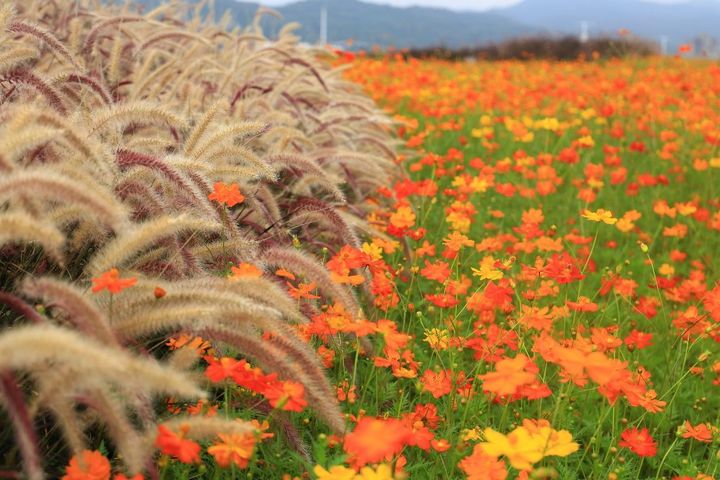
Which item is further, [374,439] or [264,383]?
[264,383]

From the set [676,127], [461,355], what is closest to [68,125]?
[461,355]

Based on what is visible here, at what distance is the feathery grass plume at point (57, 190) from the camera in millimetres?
1415

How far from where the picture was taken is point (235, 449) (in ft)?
4.73

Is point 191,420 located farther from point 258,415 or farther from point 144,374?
point 258,415

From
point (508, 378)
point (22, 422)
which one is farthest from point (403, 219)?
point (22, 422)

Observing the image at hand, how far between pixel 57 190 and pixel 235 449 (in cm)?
61

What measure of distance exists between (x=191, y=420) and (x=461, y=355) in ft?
4.66

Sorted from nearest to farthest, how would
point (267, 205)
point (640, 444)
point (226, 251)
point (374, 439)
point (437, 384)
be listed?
point (374, 439)
point (640, 444)
point (437, 384)
point (226, 251)
point (267, 205)

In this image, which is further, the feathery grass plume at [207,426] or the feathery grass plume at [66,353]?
the feathery grass plume at [207,426]

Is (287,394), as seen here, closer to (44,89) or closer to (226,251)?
(226,251)

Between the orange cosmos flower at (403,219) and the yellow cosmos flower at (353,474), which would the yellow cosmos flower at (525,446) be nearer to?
the yellow cosmos flower at (353,474)

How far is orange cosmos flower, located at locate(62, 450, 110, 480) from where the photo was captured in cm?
136

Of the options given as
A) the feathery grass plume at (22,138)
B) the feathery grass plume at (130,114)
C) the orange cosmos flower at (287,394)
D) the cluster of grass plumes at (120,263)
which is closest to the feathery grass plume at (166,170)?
the cluster of grass plumes at (120,263)

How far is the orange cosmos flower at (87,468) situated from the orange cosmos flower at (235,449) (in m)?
0.20
